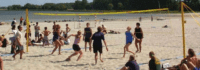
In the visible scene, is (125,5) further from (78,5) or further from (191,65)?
(191,65)

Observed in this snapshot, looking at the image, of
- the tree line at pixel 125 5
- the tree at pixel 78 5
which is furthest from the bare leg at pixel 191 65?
the tree at pixel 78 5

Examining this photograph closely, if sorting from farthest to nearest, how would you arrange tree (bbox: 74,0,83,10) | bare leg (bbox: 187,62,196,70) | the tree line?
tree (bbox: 74,0,83,10), the tree line, bare leg (bbox: 187,62,196,70)

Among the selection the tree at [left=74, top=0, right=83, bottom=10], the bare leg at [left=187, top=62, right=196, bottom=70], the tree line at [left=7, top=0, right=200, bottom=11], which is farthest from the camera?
the tree at [left=74, top=0, right=83, bottom=10]

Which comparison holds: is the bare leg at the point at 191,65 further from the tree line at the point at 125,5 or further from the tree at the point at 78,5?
the tree at the point at 78,5

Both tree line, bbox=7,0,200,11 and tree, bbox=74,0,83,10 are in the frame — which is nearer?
tree line, bbox=7,0,200,11

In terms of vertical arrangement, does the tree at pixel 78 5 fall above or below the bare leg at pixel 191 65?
above

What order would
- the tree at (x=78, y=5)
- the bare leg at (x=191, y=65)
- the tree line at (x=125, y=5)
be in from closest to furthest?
the bare leg at (x=191, y=65)
the tree line at (x=125, y=5)
the tree at (x=78, y=5)

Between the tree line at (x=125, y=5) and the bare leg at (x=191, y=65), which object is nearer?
the bare leg at (x=191, y=65)

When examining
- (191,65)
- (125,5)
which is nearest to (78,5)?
(125,5)

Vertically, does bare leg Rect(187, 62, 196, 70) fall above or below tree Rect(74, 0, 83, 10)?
below

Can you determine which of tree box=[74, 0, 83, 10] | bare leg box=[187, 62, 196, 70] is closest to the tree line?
tree box=[74, 0, 83, 10]

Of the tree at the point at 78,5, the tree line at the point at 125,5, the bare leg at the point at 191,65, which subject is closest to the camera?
the bare leg at the point at 191,65

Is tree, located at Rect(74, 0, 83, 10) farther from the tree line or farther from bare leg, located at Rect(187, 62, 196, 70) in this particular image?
bare leg, located at Rect(187, 62, 196, 70)

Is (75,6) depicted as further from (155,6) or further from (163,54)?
(163,54)
